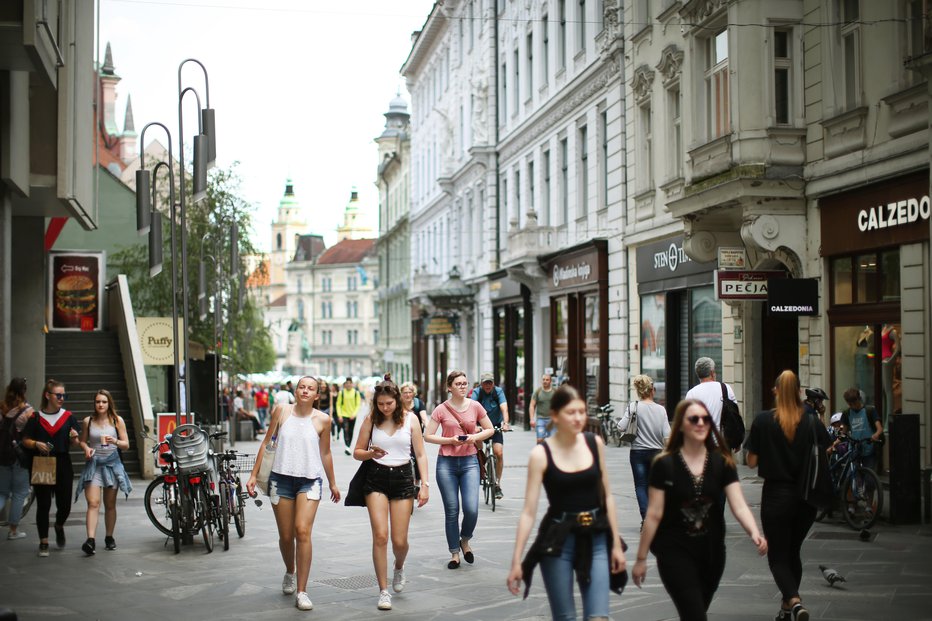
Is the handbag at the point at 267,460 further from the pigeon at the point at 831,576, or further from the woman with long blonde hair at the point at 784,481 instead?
the pigeon at the point at 831,576

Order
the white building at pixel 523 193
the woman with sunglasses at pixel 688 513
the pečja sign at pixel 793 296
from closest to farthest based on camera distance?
1. the woman with sunglasses at pixel 688 513
2. the pečja sign at pixel 793 296
3. the white building at pixel 523 193

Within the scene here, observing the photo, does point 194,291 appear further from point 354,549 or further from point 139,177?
point 354,549

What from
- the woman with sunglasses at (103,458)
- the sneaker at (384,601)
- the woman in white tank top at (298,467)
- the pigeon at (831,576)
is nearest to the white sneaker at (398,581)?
the sneaker at (384,601)

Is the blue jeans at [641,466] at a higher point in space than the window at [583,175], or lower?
lower

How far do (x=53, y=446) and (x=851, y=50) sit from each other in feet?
38.9

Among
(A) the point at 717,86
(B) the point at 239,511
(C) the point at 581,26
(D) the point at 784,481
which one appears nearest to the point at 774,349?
(A) the point at 717,86

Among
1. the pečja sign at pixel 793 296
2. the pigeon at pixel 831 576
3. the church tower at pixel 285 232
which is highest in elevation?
the church tower at pixel 285 232

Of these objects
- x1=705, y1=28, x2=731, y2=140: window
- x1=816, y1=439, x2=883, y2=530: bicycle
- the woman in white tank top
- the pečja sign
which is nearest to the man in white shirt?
x1=816, y1=439, x2=883, y2=530: bicycle

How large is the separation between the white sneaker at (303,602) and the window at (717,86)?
12.3m

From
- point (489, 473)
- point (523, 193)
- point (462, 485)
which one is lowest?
point (489, 473)

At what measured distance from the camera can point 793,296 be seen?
17.7 meters

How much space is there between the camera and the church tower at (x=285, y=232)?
187 m

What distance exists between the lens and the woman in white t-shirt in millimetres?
9602

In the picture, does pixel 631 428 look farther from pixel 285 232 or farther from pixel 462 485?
pixel 285 232
